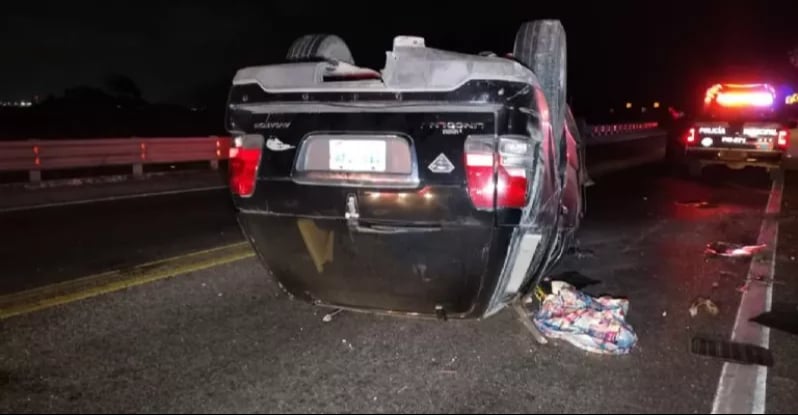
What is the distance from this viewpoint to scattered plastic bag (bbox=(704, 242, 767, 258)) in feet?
22.2

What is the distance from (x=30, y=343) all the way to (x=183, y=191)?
845 centimetres

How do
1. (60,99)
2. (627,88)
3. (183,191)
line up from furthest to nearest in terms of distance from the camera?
(627,88)
(60,99)
(183,191)

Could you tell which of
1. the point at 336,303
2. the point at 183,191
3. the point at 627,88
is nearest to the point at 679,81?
the point at 627,88

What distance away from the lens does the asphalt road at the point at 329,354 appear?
324 cm

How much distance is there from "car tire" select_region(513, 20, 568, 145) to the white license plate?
124cm

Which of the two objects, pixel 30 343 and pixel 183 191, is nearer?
pixel 30 343

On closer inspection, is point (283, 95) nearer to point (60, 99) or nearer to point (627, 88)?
point (60, 99)

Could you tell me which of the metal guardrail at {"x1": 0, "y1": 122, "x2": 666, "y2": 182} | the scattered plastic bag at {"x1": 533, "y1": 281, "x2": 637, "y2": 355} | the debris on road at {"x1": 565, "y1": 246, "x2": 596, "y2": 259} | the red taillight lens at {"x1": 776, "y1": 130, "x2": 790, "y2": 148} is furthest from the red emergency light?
the scattered plastic bag at {"x1": 533, "y1": 281, "x2": 637, "y2": 355}

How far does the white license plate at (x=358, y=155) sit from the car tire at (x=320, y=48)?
93 centimetres

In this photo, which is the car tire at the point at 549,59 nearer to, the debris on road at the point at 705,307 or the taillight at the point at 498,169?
the taillight at the point at 498,169

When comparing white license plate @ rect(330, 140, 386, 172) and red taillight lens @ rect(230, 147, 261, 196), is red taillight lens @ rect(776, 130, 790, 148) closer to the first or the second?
white license plate @ rect(330, 140, 386, 172)

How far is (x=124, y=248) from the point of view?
6.78 m

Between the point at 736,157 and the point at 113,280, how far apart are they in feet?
40.4

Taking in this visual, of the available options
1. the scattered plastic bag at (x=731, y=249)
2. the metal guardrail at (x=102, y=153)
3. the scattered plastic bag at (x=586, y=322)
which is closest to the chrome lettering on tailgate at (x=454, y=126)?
the scattered plastic bag at (x=586, y=322)
